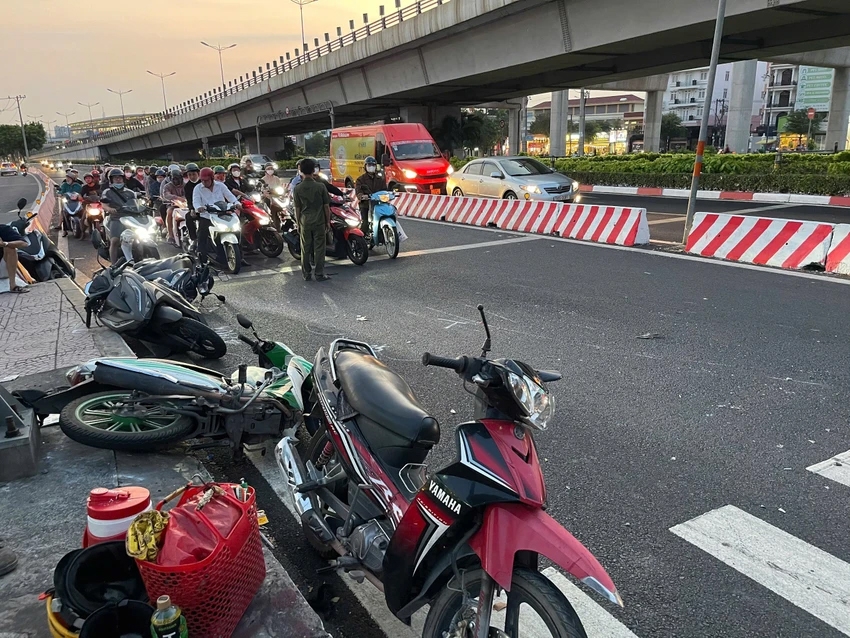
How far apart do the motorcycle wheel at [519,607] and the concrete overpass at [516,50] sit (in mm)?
18870

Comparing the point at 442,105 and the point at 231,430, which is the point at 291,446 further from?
the point at 442,105

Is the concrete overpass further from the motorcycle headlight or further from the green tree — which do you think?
the green tree

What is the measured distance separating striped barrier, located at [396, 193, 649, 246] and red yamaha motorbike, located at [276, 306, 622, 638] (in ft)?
34.4

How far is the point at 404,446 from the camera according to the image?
2633 mm

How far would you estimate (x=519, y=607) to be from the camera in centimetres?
213

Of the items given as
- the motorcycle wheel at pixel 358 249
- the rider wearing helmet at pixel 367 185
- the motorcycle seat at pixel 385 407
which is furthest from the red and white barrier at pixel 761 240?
the motorcycle seat at pixel 385 407

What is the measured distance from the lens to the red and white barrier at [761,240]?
9711mm

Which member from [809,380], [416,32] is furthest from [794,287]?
[416,32]

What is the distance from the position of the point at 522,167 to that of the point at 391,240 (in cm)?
795

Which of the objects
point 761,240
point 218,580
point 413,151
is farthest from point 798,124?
point 218,580

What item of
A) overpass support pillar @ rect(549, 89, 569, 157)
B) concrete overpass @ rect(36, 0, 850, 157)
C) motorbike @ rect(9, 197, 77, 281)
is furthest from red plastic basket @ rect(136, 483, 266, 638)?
overpass support pillar @ rect(549, 89, 569, 157)

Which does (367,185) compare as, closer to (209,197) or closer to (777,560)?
(209,197)

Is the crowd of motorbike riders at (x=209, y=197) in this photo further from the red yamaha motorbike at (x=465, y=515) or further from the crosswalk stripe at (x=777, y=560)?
the crosswalk stripe at (x=777, y=560)

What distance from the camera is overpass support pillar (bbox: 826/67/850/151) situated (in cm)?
3744
